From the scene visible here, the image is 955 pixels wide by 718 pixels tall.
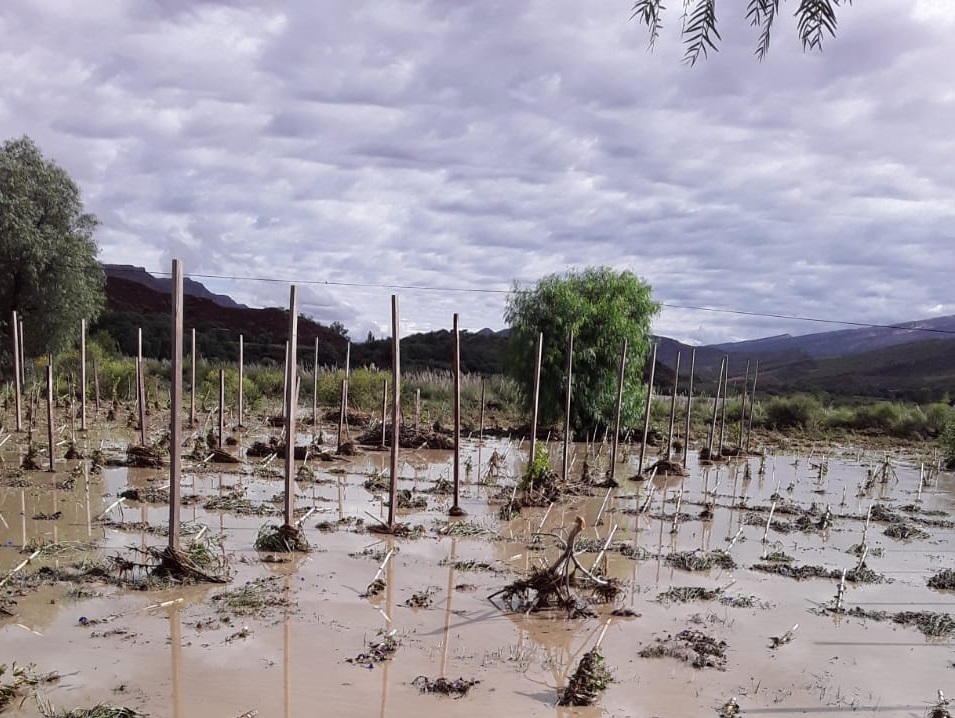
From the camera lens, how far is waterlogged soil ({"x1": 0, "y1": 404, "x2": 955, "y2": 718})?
6.05 meters

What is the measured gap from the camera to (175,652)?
644cm

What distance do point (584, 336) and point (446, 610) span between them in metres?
14.0

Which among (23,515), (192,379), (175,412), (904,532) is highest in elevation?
(175,412)

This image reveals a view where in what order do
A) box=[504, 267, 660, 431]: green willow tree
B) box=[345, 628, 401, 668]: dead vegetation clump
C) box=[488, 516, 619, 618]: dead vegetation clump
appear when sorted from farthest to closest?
box=[504, 267, 660, 431]: green willow tree
box=[488, 516, 619, 618]: dead vegetation clump
box=[345, 628, 401, 668]: dead vegetation clump

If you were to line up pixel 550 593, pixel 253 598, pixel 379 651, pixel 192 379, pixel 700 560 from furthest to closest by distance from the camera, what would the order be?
pixel 192 379 → pixel 700 560 → pixel 550 593 → pixel 253 598 → pixel 379 651

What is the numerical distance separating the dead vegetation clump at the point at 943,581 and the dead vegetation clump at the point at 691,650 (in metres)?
3.75

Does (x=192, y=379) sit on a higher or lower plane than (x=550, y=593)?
higher

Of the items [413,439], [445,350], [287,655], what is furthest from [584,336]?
[445,350]

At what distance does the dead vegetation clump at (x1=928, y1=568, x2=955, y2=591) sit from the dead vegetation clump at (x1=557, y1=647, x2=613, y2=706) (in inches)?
207

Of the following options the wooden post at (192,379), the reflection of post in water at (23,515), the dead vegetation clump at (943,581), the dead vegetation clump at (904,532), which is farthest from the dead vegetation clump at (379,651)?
the wooden post at (192,379)

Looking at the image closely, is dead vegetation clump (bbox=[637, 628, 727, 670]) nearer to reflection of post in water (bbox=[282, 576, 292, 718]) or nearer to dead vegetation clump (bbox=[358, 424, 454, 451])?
reflection of post in water (bbox=[282, 576, 292, 718])

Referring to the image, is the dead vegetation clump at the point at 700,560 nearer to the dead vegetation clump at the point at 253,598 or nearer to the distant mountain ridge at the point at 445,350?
the dead vegetation clump at the point at 253,598

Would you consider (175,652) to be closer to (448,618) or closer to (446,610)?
(448,618)

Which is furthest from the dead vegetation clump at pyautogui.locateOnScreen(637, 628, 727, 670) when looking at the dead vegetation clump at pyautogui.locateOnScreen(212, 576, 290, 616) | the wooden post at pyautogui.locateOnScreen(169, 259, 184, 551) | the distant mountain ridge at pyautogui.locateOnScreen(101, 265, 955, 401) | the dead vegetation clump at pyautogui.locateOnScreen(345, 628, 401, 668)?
the distant mountain ridge at pyautogui.locateOnScreen(101, 265, 955, 401)
